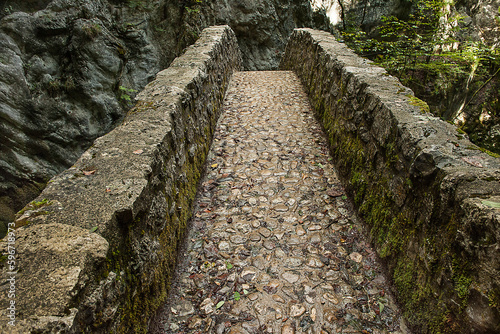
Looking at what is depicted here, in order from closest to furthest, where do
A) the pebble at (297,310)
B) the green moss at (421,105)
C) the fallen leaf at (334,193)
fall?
the pebble at (297,310) → the green moss at (421,105) → the fallen leaf at (334,193)

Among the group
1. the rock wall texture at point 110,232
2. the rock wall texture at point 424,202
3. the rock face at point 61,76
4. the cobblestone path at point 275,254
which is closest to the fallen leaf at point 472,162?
the rock wall texture at point 424,202

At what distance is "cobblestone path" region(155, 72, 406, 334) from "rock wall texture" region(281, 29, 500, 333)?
0.27 meters

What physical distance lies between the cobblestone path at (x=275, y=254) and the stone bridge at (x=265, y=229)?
0.01 metres

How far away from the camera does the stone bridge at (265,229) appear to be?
1338mm

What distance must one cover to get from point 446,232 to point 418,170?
0.51m

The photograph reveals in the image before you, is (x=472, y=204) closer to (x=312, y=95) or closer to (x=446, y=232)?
(x=446, y=232)

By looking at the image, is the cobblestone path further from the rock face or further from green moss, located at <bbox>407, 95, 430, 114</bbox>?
the rock face

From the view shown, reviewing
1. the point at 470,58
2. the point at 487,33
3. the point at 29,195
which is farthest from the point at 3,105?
the point at 487,33

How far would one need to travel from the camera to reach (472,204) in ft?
4.84

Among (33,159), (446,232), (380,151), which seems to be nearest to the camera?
(446,232)

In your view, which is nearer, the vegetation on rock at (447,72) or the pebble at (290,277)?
the pebble at (290,277)

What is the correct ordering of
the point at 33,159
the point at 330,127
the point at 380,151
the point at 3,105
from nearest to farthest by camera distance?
the point at 380,151 → the point at 330,127 → the point at 3,105 → the point at 33,159

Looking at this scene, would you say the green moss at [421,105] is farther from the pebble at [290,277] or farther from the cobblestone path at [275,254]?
the pebble at [290,277]

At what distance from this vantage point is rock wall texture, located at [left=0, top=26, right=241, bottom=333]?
115 centimetres
